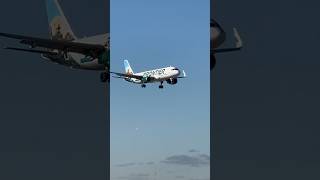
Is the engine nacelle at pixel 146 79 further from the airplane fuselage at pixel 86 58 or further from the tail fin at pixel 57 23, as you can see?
the tail fin at pixel 57 23

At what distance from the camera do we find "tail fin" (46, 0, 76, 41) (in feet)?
364

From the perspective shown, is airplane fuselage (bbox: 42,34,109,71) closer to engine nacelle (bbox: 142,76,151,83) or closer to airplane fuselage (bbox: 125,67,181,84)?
engine nacelle (bbox: 142,76,151,83)

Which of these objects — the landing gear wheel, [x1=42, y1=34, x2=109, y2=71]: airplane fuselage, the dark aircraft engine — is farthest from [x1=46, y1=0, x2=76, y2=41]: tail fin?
the landing gear wheel

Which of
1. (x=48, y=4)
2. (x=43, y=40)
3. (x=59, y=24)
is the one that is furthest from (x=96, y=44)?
(x=48, y=4)

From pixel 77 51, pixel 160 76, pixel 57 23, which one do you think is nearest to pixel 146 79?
pixel 160 76

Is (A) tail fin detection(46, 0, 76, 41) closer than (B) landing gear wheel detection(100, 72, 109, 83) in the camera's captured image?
No

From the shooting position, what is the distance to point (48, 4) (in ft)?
416

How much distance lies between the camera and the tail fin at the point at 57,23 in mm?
110938

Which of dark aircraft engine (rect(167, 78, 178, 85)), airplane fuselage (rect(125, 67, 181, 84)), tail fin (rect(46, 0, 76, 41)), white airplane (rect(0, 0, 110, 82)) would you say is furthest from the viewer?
tail fin (rect(46, 0, 76, 41))

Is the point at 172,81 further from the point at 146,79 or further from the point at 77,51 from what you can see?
the point at 77,51

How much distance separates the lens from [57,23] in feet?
382

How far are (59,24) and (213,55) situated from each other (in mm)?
57385

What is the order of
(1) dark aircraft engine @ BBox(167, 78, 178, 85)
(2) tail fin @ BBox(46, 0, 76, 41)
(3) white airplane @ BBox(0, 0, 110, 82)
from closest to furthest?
(3) white airplane @ BBox(0, 0, 110, 82) → (1) dark aircraft engine @ BBox(167, 78, 178, 85) → (2) tail fin @ BBox(46, 0, 76, 41)

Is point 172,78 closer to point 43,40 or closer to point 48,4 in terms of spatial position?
point 43,40
